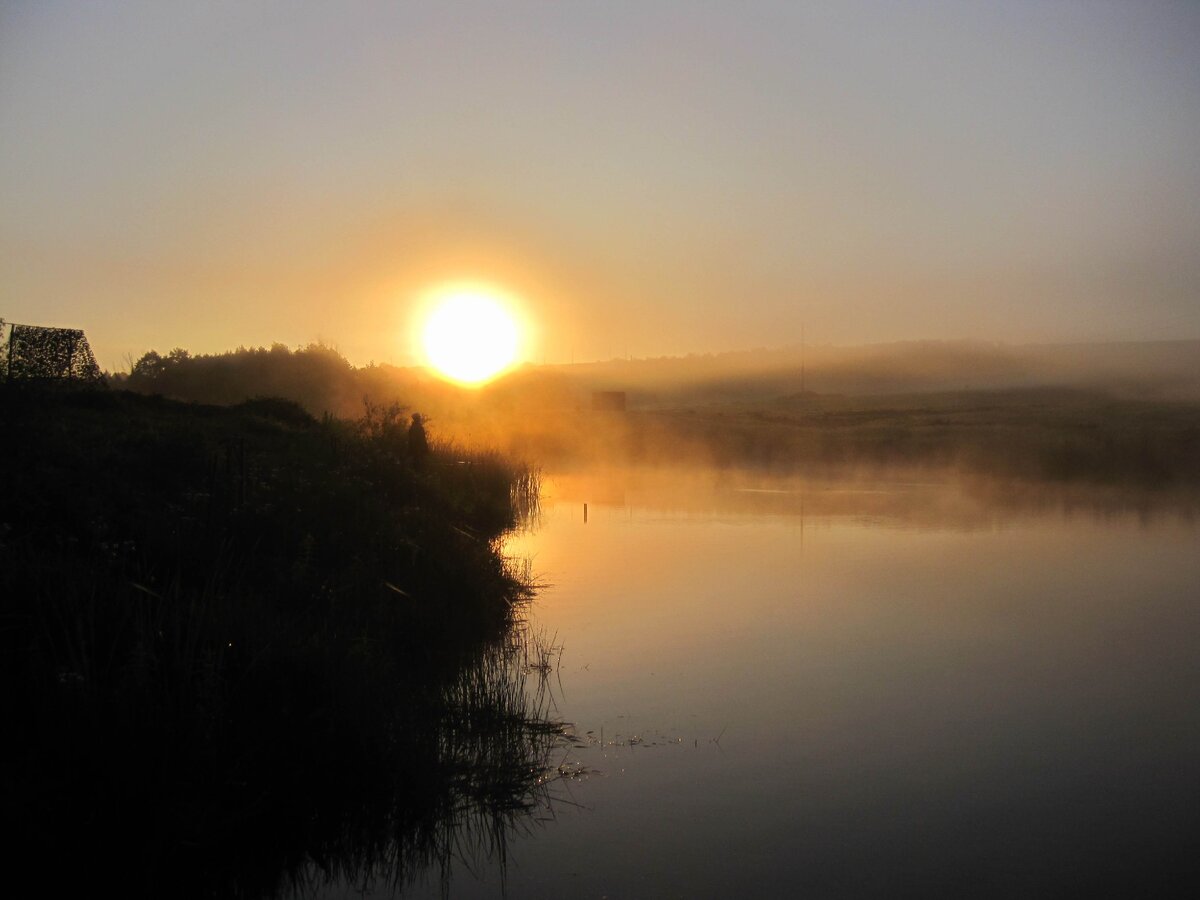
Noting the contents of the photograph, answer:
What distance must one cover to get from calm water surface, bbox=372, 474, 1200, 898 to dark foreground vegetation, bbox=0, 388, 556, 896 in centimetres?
55

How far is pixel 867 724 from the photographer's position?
7.68m

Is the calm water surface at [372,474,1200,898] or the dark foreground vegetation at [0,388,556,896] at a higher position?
the dark foreground vegetation at [0,388,556,896]

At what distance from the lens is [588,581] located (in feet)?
45.6

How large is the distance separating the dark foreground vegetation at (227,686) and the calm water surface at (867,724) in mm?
547

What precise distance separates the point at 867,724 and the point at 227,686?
15.2 ft

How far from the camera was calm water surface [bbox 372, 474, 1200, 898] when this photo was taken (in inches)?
215

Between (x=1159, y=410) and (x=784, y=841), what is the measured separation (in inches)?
2402

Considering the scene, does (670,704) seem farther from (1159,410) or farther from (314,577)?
(1159,410)

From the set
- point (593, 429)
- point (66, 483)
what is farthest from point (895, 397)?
point (66, 483)

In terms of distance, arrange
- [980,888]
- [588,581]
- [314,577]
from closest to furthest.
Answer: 1. [980,888]
2. [314,577]
3. [588,581]

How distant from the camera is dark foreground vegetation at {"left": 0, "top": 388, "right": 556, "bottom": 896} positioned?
15.5ft

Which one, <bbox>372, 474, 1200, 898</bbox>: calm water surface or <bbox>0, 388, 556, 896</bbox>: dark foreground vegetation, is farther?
<bbox>372, 474, 1200, 898</bbox>: calm water surface

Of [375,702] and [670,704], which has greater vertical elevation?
[375,702]

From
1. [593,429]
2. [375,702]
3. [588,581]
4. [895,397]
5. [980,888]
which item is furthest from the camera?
[895,397]
